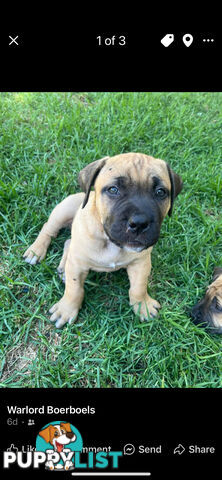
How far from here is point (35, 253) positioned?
166 inches

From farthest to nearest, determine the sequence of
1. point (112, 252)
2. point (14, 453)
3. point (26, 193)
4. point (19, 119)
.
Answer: point (19, 119) < point (26, 193) < point (112, 252) < point (14, 453)

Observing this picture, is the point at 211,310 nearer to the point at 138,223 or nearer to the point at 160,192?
the point at 160,192

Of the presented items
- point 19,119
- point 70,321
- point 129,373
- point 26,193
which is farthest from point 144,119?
point 129,373

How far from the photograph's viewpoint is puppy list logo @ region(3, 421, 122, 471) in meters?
2.38

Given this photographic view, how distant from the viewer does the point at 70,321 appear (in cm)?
380

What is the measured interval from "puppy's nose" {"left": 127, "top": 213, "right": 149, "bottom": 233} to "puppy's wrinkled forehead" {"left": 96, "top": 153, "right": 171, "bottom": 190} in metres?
0.36

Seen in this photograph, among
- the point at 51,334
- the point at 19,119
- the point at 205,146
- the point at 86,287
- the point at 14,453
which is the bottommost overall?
the point at 14,453

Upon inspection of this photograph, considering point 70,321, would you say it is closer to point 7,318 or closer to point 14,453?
point 7,318

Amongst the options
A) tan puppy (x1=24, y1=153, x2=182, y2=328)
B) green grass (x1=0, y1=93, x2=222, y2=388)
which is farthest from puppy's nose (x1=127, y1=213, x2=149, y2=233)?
green grass (x1=0, y1=93, x2=222, y2=388)

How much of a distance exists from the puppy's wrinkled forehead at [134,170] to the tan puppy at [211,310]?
4.68 feet
